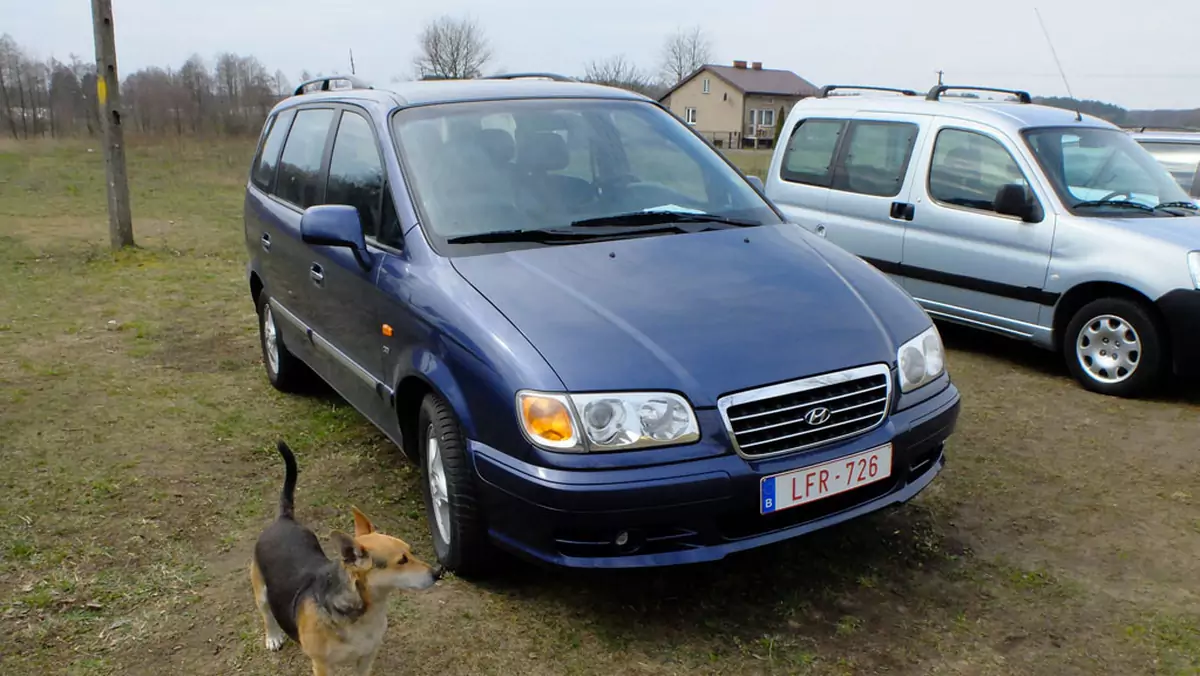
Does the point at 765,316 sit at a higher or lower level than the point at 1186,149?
lower

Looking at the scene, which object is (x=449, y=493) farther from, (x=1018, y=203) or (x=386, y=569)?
(x=1018, y=203)

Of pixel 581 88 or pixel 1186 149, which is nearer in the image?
pixel 581 88

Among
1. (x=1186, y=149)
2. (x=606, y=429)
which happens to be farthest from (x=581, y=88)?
(x=1186, y=149)

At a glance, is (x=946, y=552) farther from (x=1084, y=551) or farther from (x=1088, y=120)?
(x=1088, y=120)

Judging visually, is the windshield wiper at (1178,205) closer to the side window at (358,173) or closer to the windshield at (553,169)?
the windshield at (553,169)

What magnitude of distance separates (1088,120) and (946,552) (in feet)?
15.0

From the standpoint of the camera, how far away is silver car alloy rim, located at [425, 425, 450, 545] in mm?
3432

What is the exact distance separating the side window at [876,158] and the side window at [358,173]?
13.8 ft

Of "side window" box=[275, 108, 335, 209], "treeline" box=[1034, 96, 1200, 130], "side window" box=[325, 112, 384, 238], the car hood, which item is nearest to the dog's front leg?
the car hood

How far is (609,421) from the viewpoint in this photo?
9.34 ft

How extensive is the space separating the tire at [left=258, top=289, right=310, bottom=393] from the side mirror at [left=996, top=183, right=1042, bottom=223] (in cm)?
461

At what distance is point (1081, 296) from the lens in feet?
19.6

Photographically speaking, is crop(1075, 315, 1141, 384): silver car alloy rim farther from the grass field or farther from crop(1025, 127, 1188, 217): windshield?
crop(1025, 127, 1188, 217): windshield

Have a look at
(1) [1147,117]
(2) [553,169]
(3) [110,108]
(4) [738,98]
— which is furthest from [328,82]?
(4) [738,98]
